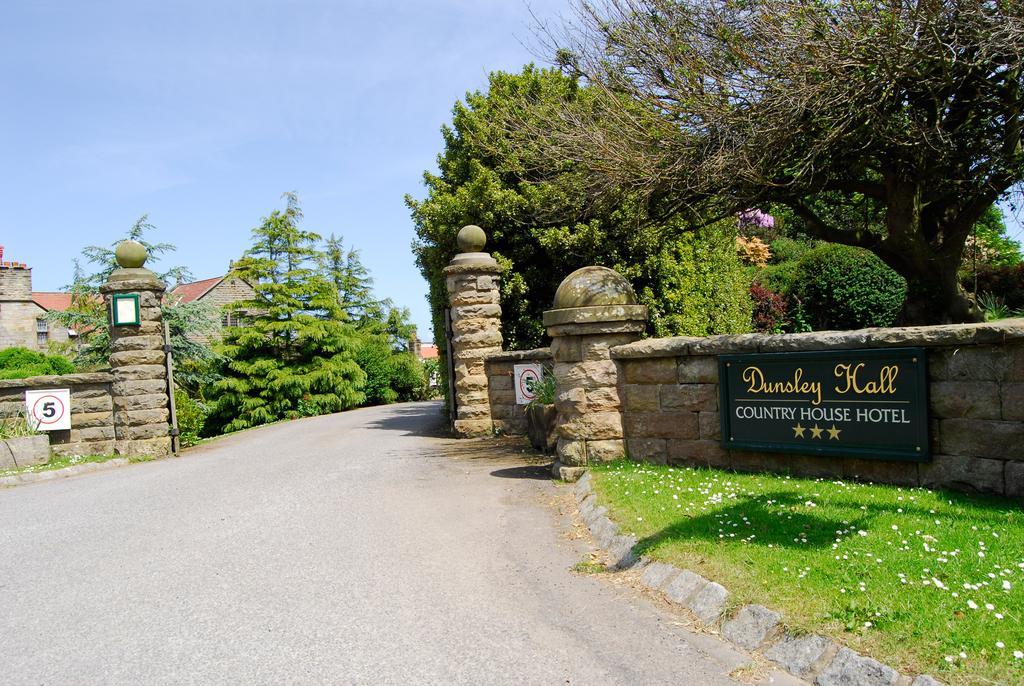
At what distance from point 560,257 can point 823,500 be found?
827 cm

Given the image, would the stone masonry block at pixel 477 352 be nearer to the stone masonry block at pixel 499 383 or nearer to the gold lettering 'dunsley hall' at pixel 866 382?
the stone masonry block at pixel 499 383

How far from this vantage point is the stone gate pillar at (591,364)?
8.21 meters

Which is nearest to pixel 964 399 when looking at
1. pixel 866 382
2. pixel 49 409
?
pixel 866 382

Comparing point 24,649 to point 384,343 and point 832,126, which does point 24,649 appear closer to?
point 832,126

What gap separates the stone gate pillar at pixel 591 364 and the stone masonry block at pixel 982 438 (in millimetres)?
3350

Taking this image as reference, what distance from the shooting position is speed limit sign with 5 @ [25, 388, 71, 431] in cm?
1182

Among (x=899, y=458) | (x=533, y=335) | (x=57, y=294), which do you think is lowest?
(x=899, y=458)

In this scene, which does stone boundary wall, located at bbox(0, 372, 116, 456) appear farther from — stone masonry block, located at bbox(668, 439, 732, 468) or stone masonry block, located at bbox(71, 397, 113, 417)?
stone masonry block, located at bbox(668, 439, 732, 468)

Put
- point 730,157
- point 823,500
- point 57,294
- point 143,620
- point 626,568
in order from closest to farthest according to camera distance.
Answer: point 143,620 → point 626,568 → point 823,500 → point 730,157 → point 57,294

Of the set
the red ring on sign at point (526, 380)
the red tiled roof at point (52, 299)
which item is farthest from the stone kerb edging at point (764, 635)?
the red tiled roof at point (52, 299)

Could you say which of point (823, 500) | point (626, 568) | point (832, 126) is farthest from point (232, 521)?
point (832, 126)

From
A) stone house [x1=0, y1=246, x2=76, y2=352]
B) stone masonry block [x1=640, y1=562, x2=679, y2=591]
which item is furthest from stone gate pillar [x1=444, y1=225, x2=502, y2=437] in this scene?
stone house [x1=0, y1=246, x2=76, y2=352]

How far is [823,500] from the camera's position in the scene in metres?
5.73

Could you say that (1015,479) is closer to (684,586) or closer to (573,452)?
(684,586)
